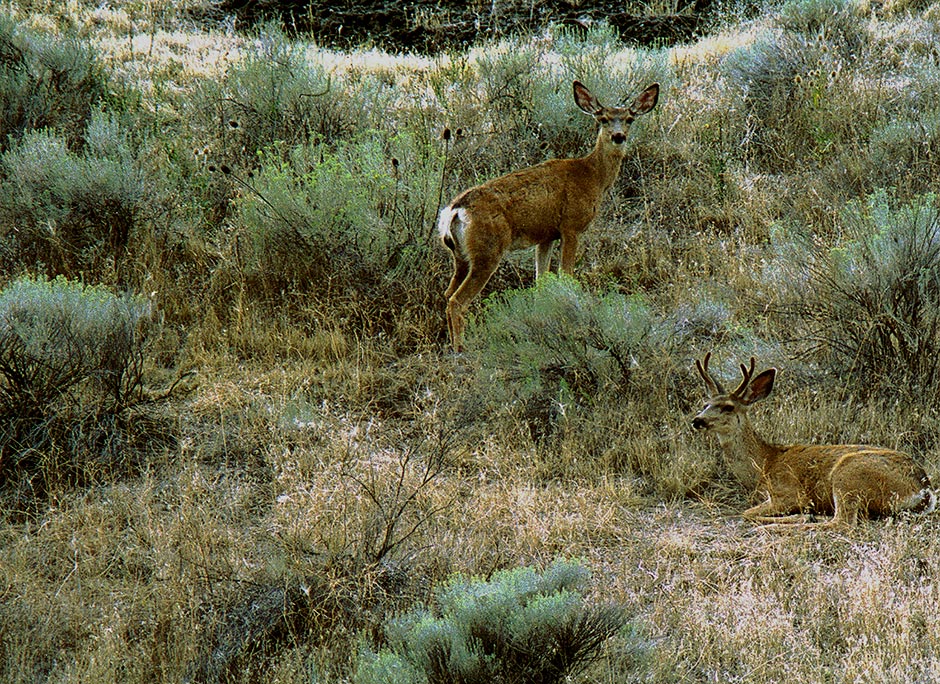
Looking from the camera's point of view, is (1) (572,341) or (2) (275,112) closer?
(1) (572,341)

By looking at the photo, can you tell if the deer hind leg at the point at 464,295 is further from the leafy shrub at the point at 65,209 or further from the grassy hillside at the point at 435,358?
the leafy shrub at the point at 65,209

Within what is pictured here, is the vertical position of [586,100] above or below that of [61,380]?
above

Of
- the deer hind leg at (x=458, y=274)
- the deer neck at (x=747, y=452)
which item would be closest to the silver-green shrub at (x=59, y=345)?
the deer hind leg at (x=458, y=274)

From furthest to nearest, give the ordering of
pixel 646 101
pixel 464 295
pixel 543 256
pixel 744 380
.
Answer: pixel 646 101
pixel 543 256
pixel 464 295
pixel 744 380

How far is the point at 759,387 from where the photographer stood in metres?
7.10

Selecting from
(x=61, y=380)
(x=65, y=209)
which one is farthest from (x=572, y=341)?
(x=65, y=209)

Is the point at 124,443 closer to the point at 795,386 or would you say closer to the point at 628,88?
the point at 795,386

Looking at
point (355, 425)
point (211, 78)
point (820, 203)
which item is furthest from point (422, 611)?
point (211, 78)

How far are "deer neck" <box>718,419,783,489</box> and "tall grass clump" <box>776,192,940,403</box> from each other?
1.17 m

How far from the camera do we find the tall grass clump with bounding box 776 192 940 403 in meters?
7.72

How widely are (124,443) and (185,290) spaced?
2.68 meters

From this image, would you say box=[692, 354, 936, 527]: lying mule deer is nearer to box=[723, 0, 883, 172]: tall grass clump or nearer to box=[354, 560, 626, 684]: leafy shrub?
box=[354, 560, 626, 684]: leafy shrub

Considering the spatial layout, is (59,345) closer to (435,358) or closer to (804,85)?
(435,358)

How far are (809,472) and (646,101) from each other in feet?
14.9
